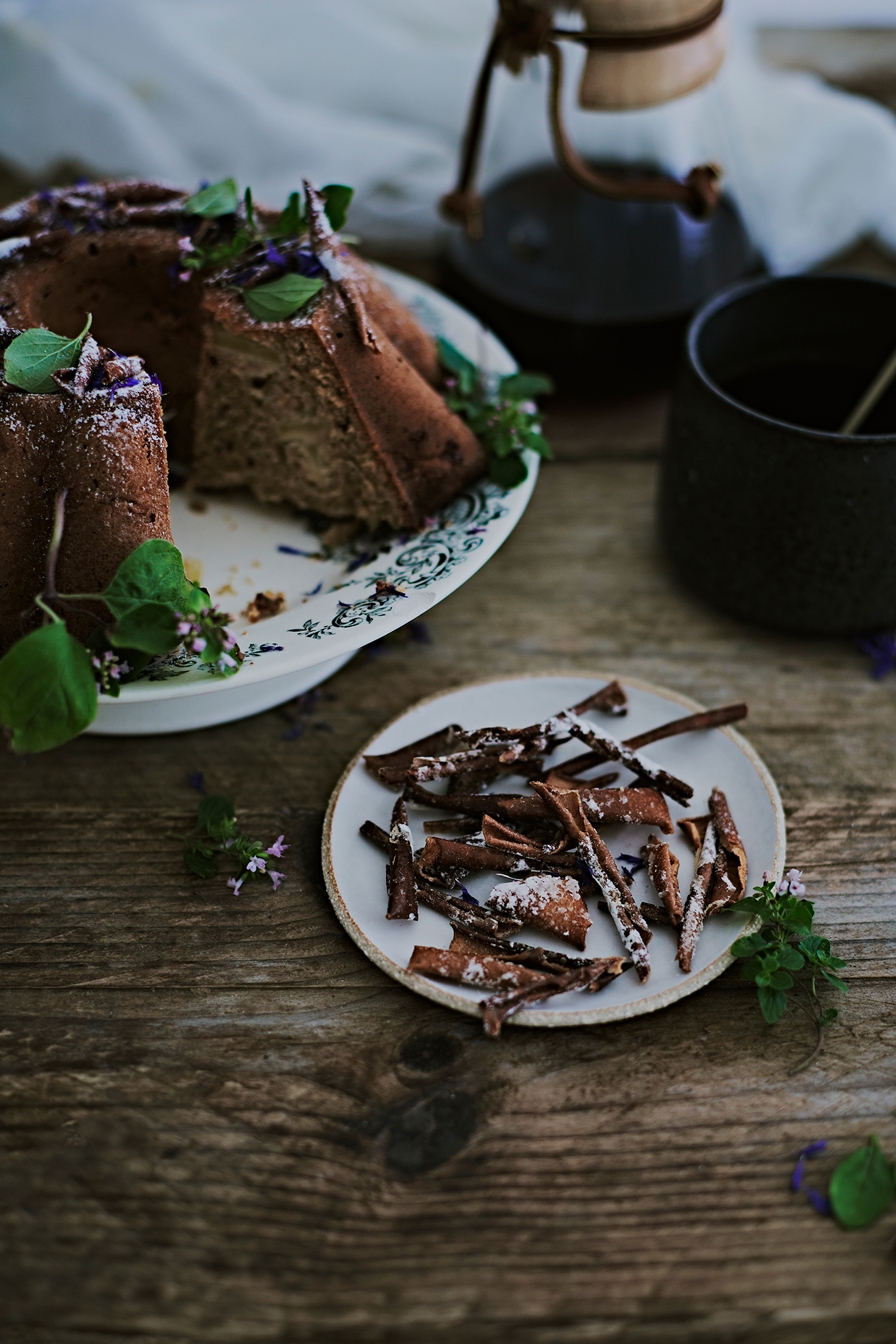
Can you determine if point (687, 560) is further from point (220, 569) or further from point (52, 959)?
point (52, 959)

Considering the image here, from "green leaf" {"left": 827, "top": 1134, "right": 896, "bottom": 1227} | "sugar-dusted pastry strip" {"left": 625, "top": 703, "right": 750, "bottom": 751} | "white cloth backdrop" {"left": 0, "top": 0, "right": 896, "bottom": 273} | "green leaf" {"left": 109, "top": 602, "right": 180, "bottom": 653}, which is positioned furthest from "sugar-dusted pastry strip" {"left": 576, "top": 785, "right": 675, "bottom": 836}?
"white cloth backdrop" {"left": 0, "top": 0, "right": 896, "bottom": 273}

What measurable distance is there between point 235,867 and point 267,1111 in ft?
1.14

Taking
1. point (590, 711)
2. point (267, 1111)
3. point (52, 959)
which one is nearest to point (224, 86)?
point (590, 711)

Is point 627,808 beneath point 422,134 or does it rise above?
beneath

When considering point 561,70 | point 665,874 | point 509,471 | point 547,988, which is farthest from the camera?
point 561,70

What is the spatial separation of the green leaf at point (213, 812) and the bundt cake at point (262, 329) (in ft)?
1.29

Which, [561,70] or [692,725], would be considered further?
[561,70]

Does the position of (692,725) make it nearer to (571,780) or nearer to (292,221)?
(571,780)

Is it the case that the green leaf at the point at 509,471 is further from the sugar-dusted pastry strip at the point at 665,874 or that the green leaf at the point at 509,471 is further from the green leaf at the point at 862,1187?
the green leaf at the point at 862,1187

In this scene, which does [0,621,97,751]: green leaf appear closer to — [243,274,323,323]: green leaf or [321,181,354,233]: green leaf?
[243,274,323,323]: green leaf

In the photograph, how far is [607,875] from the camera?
139 centimetres

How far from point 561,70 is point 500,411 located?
58 centimetres

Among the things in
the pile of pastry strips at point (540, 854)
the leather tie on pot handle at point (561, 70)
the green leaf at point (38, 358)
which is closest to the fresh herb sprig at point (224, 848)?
the pile of pastry strips at point (540, 854)

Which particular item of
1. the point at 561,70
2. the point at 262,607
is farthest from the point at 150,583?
the point at 561,70
